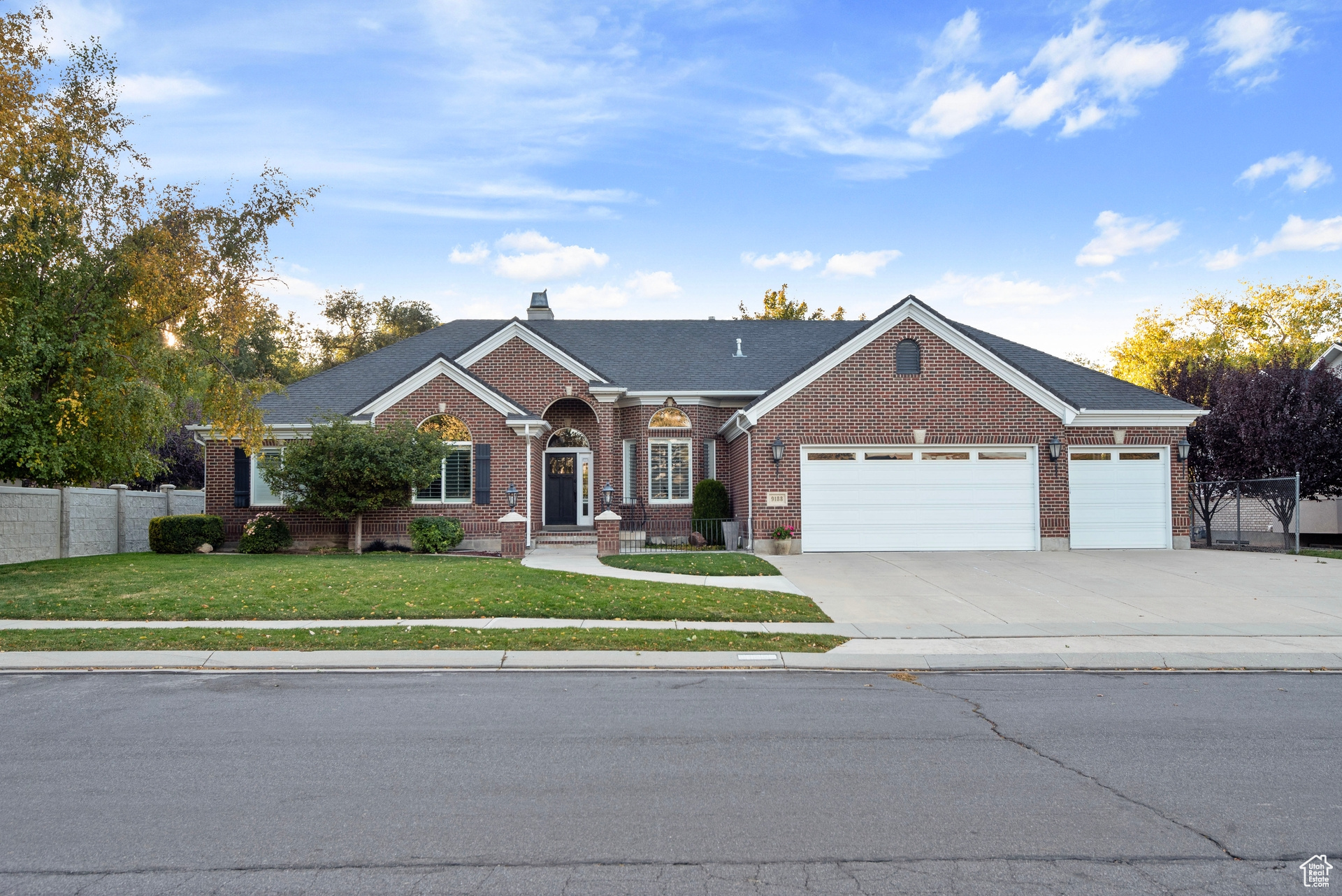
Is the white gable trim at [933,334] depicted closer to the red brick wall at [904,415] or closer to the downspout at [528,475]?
the red brick wall at [904,415]

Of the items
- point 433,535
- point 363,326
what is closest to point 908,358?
point 433,535

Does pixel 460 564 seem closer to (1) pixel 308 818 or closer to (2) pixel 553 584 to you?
(2) pixel 553 584

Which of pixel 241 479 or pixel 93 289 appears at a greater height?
pixel 93 289

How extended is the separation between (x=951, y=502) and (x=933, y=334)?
417 cm

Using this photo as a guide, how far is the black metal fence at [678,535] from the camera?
21109mm

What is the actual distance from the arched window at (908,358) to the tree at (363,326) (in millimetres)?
33393

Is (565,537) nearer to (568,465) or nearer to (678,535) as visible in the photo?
(568,465)

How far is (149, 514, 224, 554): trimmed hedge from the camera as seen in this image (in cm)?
2080

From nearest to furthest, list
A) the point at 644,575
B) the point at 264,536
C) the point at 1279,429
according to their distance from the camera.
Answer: the point at 644,575
the point at 264,536
the point at 1279,429

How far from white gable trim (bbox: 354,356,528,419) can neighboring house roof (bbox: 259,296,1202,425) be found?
5.9 inches

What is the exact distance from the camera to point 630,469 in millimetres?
24078

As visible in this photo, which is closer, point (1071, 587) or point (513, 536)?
point (1071, 587)

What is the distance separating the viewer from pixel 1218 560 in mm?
18000

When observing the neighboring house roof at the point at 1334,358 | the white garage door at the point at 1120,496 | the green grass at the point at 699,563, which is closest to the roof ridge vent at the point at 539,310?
the green grass at the point at 699,563
